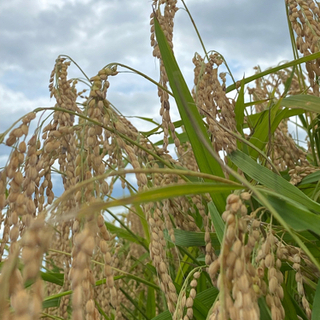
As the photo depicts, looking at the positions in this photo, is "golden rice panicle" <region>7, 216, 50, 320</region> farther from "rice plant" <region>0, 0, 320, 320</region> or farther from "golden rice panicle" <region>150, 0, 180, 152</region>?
"golden rice panicle" <region>150, 0, 180, 152</region>

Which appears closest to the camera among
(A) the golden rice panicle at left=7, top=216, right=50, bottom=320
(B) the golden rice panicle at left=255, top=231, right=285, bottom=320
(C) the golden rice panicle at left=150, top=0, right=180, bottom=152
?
(A) the golden rice panicle at left=7, top=216, right=50, bottom=320

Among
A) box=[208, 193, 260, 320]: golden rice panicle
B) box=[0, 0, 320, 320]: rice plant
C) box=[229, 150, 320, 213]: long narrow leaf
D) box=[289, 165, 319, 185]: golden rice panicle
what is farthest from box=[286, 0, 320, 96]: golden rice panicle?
box=[208, 193, 260, 320]: golden rice panicle

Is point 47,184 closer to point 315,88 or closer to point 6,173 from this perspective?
point 6,173

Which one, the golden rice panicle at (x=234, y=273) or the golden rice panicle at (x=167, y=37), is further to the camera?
the golden rice panicle at (x=167, y=37)

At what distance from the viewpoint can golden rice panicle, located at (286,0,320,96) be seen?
1.14 m

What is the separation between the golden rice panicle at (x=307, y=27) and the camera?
3.76ft

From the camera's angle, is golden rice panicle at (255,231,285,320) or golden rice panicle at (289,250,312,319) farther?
golden rice panicle at (289,250,312,319)

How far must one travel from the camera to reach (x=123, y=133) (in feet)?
2.38

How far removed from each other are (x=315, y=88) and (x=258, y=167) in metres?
0.50

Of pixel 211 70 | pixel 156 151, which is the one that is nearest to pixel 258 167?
pixel 156 151

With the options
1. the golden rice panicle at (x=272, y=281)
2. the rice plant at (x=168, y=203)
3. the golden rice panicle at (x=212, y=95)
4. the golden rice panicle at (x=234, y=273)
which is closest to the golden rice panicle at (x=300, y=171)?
the rice plant at (x=168, y=203)

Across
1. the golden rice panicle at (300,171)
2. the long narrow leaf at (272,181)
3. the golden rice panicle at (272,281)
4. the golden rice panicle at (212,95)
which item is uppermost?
the golden rice panicle at (212,95)

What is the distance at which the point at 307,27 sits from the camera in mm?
1151

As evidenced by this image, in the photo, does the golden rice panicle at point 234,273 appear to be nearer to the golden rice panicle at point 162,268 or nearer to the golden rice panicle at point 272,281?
the golden rice panicle at point 272,281
